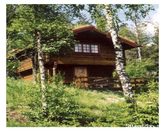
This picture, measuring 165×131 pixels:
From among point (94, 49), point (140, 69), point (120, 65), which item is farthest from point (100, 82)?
point (120, 65)

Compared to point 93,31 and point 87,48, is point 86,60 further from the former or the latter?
point 93,31

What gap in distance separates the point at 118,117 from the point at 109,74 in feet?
52.4

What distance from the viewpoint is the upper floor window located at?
88.5ft

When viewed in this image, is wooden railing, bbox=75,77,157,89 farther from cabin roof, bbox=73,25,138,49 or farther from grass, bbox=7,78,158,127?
grass, bbox=7,78,158,127

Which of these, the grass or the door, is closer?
the grass

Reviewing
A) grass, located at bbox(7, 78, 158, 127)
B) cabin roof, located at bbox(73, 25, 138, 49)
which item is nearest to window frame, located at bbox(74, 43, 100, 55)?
cabin roof, located at bbox(73, 25, 138, 49)

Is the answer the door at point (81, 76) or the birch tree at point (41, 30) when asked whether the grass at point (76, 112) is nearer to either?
the birch tree at point (41, 30)

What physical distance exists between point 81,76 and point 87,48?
2112 millimetres

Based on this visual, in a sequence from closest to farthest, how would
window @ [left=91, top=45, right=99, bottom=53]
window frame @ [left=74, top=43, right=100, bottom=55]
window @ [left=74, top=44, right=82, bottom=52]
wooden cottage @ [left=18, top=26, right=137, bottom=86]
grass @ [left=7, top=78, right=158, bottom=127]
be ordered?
1. grass @ [left=7, top=78, right=158, bottom=127]
2. wooden cottage @ [left=18, top=26, right=137, bottom=86]
3. window @ [left=74, top=44, right=82, bottom=52]
4. window frame @ [left=74, top=43, right=100, bottom=55]
5. window @ [left=91, top=45, right=99, bottom=53]

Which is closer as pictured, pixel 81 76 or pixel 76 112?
pixel 76 112

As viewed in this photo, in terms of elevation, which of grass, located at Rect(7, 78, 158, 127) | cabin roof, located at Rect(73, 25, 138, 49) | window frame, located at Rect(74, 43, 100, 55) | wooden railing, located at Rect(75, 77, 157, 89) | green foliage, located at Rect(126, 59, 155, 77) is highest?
cabin roof, located at Rect(73, 25, 138, 49)

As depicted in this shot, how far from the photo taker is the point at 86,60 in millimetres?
27031
